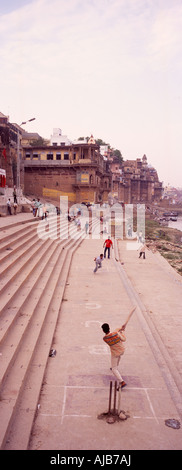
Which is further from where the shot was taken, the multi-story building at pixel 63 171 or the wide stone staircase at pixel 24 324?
the multi-story building at pixel 63 171

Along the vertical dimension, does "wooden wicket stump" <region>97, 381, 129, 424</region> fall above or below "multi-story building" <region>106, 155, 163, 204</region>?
below

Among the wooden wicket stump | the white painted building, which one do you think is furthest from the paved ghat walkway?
the white painted building

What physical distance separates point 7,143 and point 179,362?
1339 inches

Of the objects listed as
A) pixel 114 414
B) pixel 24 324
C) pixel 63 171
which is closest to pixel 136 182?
pixel 63 171

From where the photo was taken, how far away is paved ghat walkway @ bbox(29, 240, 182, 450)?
421 cm

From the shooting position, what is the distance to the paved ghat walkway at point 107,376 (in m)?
4.21

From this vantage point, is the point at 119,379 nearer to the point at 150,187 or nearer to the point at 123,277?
the point at 123,277

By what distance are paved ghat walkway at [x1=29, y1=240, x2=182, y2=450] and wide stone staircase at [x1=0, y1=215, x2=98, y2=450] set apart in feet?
0.67

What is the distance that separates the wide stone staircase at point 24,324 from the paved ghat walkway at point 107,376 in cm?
20

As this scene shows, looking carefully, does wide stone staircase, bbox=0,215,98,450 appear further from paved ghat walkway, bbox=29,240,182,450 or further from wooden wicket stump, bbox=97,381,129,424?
wooden wicket stump, bbox=97,381,129,424

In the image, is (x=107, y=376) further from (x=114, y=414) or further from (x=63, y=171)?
(x=63, y=171)

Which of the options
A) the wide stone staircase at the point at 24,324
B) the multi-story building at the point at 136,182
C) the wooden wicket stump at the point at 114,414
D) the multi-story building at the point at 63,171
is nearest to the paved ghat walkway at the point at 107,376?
the wooden wicket stump at the point at 114,414

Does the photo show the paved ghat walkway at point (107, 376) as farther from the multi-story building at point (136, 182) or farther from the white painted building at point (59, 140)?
the multi-story building at point (136, 182)

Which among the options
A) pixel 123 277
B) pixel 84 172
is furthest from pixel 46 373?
pixel 84 172
